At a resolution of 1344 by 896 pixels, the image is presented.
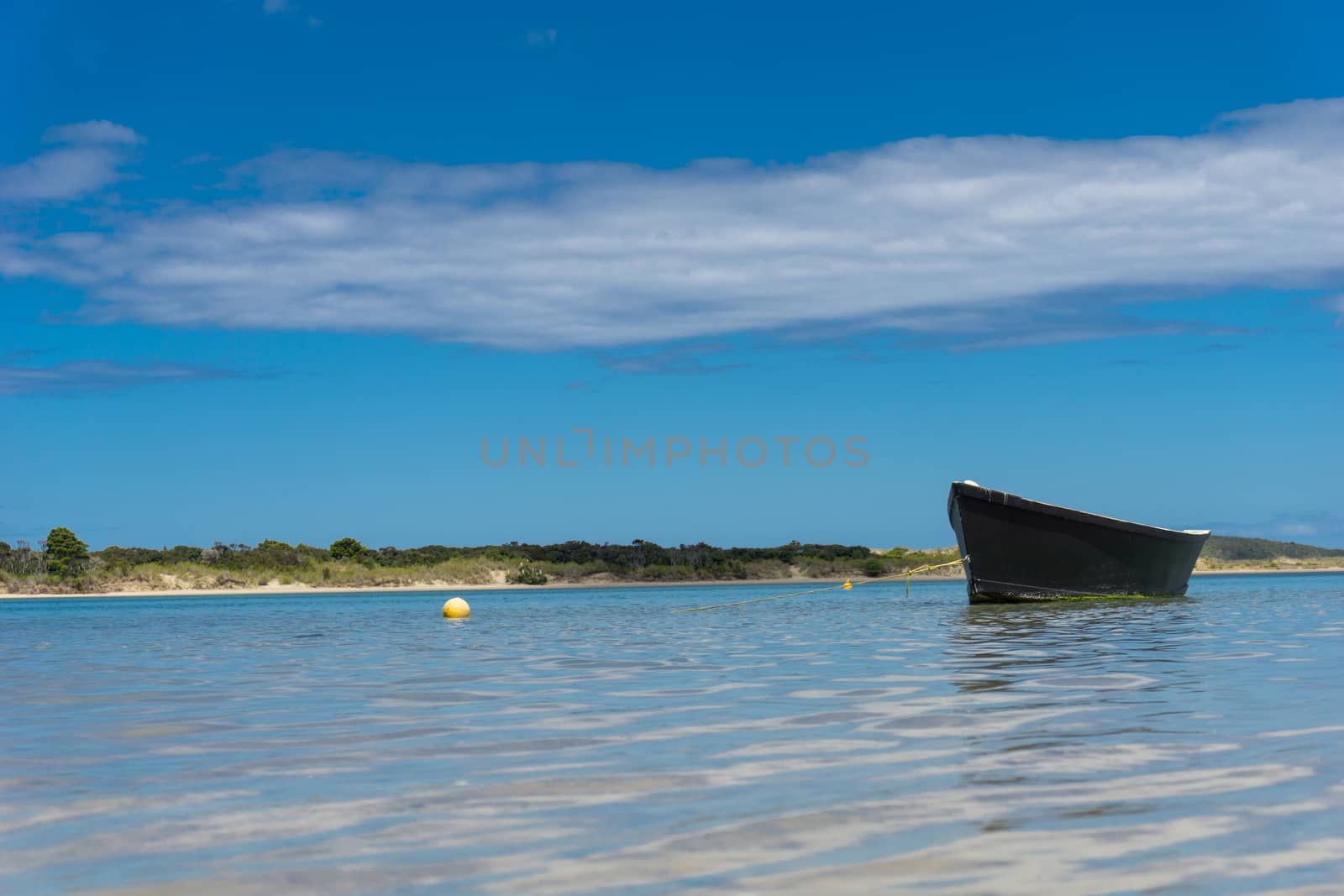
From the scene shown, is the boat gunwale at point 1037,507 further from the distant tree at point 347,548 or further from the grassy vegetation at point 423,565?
the distant tree at point 347,548

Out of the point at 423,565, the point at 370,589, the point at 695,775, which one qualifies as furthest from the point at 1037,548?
the point at 423,565

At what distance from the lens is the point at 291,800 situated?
669cm

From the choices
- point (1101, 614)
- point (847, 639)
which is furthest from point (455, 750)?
point (1101, 614)

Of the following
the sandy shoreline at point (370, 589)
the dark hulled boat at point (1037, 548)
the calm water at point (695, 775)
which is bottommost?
the sandy shoreline at point (370, 589)

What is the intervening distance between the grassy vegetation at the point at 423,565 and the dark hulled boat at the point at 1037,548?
2794 inches

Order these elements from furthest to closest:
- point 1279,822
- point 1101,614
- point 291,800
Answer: point 1101,614
point 291,800
point 1279,822

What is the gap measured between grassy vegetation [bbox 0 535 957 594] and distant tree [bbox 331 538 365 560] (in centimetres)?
10

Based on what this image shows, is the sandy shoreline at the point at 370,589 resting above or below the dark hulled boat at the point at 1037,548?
below

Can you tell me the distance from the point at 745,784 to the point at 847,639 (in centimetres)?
1271

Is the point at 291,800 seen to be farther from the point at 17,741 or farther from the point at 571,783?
the point at 17,741

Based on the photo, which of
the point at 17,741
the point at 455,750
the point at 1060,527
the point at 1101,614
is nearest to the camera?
the point at 455,750

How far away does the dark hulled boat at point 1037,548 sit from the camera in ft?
101

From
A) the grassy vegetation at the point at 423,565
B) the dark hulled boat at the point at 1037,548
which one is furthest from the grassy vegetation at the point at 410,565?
the dark hulled boat at the point at 1037,548

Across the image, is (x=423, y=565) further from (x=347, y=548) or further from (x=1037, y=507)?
(x=1037, y=507)
